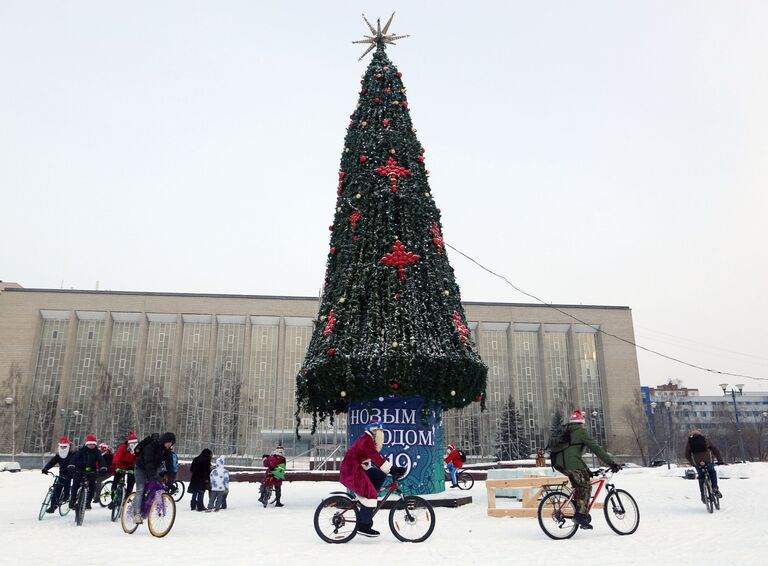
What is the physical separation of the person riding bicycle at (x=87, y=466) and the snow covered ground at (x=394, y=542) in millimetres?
529

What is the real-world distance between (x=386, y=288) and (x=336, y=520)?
6621mm

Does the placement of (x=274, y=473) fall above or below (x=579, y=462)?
below

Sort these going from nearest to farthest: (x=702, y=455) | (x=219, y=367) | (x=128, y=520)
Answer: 1. (x=128, y=520)
2. (x=702, y=455)
3. (x=219, y=367)

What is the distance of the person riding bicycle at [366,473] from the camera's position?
8.14 meters

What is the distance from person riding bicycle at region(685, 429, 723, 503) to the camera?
11.8 meters

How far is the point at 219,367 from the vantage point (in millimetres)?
66875

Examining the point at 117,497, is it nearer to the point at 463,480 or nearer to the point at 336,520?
the point at 336,520

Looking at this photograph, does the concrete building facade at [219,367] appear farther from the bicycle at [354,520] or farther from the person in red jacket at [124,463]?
the bicycle at [354,520]

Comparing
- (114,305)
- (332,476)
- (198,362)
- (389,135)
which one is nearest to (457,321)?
(389,135)

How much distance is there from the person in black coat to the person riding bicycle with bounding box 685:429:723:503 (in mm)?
10219

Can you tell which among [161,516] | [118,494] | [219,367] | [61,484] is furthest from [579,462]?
[219,367]

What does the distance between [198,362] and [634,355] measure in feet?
171

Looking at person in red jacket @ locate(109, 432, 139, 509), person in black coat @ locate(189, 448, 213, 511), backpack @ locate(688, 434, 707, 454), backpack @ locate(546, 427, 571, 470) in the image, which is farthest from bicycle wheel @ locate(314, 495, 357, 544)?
backpack @ locate(688, 434, 707, 454)

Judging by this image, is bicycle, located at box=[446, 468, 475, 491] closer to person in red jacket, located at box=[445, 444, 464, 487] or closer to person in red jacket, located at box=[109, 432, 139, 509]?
person in red jacket, located at box=[445, 444, 464, 487]
